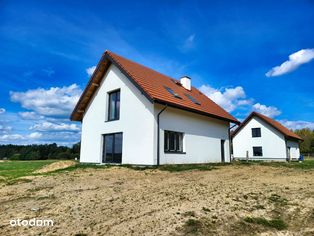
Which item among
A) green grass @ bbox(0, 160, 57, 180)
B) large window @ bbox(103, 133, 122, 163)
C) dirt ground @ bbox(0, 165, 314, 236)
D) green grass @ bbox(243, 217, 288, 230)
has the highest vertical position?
large window @ bbox(103, 133, 122, 163)

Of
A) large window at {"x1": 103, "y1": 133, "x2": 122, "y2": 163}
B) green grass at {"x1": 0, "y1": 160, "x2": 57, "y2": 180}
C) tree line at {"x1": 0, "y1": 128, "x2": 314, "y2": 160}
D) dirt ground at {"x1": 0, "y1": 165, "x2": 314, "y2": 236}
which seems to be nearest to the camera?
dirt ground at {"x1": 0, "y1": 165, "x2": 314, "y2": 236}

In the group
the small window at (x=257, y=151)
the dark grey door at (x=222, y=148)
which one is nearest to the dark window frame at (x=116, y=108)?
the dark grey door at (x=222, y=148)

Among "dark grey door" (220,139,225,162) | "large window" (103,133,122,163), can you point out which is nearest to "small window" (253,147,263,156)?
"dark grey door" (220,139,225,162)

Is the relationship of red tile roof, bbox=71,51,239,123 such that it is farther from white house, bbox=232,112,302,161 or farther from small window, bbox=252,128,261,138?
small window, bbox=252,128,261,138

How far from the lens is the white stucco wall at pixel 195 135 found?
1341 cm

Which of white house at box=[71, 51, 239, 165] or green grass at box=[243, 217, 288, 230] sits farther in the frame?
white house at box=[71, 51, 239, 165]

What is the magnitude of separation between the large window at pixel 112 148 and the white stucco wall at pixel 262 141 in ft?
73.3

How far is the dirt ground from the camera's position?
4180 millimetres

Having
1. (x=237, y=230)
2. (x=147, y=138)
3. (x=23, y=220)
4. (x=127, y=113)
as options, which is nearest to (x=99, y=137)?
(x=127, y=113)

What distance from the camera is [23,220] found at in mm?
4566

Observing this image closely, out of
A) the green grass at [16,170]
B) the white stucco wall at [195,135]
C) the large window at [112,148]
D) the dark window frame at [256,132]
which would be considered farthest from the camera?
the dark window frame at [256,132]

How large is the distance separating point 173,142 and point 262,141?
2113 cm

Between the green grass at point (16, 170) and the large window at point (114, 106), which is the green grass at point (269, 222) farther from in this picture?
the large window at point (114, 106)

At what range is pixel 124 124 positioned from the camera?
13992 mm
